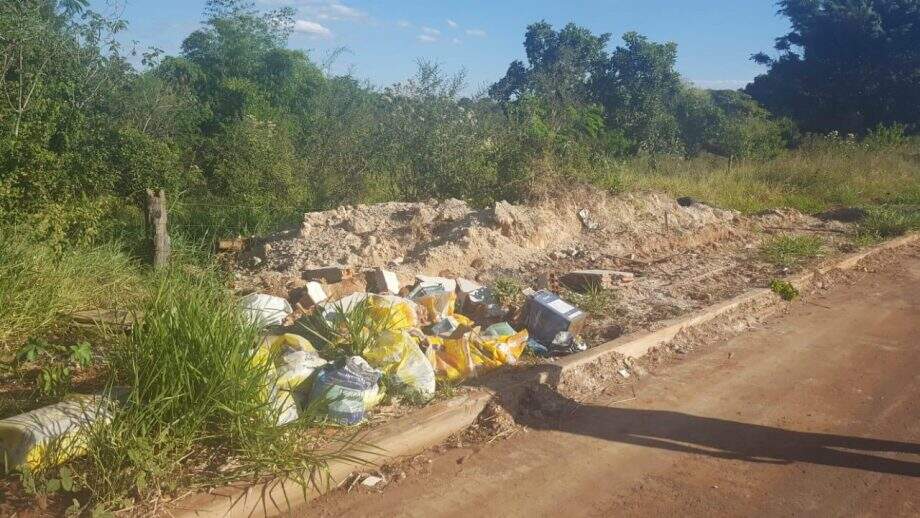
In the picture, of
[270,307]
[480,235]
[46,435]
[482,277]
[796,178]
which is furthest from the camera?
[796,178]

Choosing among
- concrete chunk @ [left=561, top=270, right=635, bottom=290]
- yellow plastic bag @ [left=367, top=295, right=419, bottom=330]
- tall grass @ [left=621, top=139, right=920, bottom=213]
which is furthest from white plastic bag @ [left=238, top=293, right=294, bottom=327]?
tall grass @ [left=621, top=139, right=920, bottom=213]

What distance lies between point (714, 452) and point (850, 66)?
88.5ft

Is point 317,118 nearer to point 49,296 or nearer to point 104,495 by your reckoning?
point 49,296

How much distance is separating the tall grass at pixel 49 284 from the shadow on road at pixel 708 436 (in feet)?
9.25

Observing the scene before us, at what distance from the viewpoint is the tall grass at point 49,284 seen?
15.0 ft

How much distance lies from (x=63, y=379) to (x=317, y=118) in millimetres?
10503

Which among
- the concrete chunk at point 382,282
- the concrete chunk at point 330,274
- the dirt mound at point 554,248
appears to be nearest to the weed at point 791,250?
the dirt mound at point 554,248

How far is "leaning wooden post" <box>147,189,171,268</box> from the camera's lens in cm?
628

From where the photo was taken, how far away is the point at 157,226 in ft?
20.7

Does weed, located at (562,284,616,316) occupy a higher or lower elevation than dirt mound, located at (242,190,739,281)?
lower

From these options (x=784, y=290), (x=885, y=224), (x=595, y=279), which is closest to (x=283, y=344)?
(x=595, y=279)

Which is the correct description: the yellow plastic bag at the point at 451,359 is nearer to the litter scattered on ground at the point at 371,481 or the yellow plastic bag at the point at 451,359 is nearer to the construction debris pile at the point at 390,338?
the construction debris pile at the point at 390,338

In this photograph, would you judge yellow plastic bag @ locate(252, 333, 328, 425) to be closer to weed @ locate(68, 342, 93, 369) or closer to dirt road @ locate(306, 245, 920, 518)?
dirt road @ locate(306, 245, 920, 518)

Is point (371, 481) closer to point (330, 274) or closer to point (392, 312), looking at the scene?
point (392, 312)
